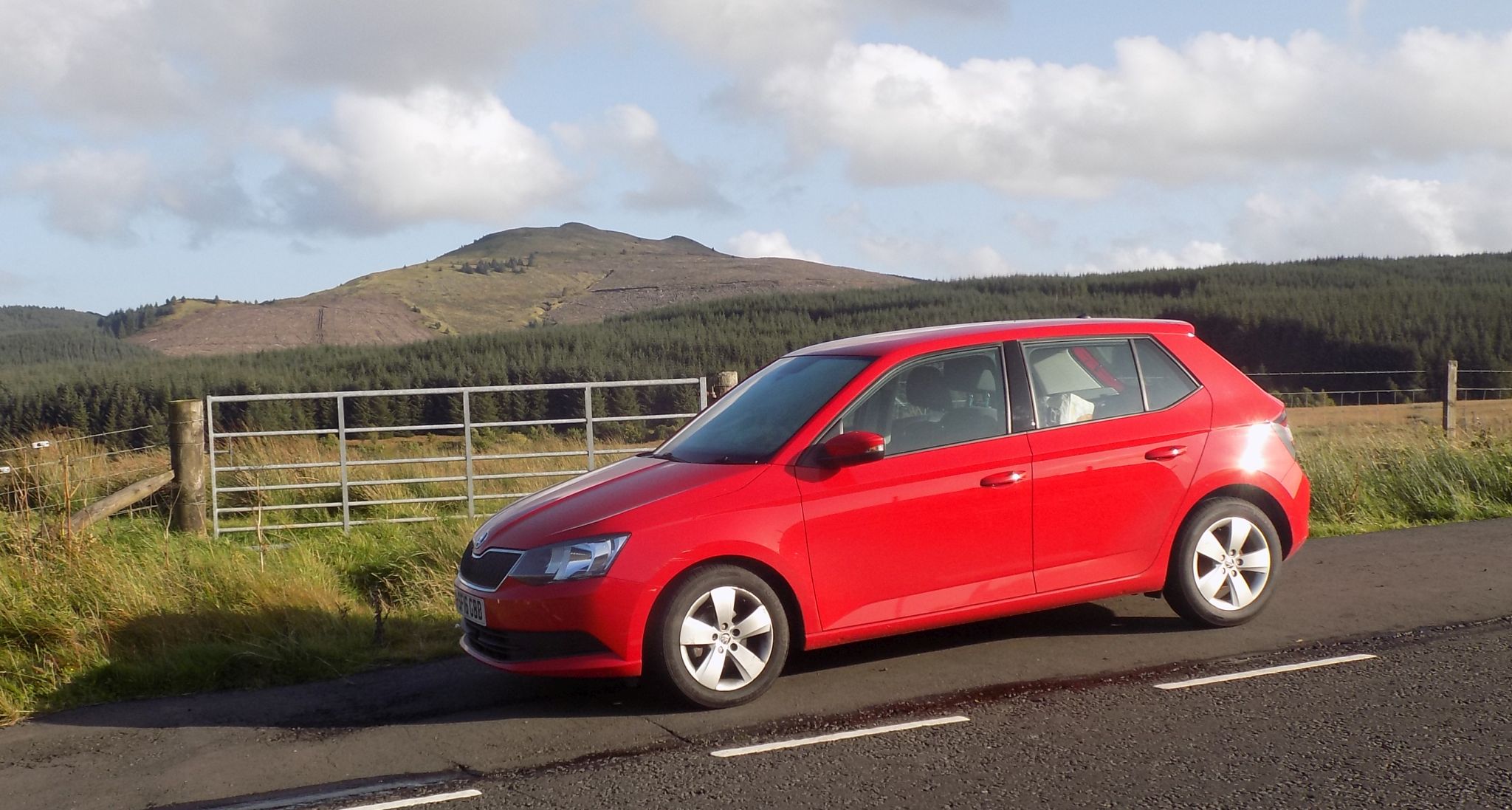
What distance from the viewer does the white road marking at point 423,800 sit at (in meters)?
4.50

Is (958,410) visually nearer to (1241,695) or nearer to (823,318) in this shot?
(1241,695)

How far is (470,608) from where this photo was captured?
19.3 ft

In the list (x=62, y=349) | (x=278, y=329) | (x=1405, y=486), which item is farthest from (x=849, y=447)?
(x=278, y=329)

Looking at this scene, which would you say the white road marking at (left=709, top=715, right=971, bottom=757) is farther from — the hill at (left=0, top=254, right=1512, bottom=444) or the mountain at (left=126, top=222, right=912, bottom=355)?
the mountain at (left=126, top=222, right=912, bottom=355)

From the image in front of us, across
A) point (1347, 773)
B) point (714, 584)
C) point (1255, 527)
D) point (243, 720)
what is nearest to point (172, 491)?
point (243, 720)

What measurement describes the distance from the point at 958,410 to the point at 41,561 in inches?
224

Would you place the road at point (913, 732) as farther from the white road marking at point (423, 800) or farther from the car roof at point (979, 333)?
the car roof at point (979, 333)

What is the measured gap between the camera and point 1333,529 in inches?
397

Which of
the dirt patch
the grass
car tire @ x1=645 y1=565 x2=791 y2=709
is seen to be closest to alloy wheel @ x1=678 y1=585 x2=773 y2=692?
car tire @ x1=645 y1=565 x2=791 y2=709

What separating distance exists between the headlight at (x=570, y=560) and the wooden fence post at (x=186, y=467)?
7903 millimetres

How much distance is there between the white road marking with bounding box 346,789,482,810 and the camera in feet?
14.8

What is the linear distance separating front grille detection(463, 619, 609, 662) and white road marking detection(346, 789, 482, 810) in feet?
3.20

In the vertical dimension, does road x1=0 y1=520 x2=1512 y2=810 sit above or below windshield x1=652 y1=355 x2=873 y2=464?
below

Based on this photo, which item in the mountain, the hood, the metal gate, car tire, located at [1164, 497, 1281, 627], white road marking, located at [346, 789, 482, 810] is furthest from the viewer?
the mountain
